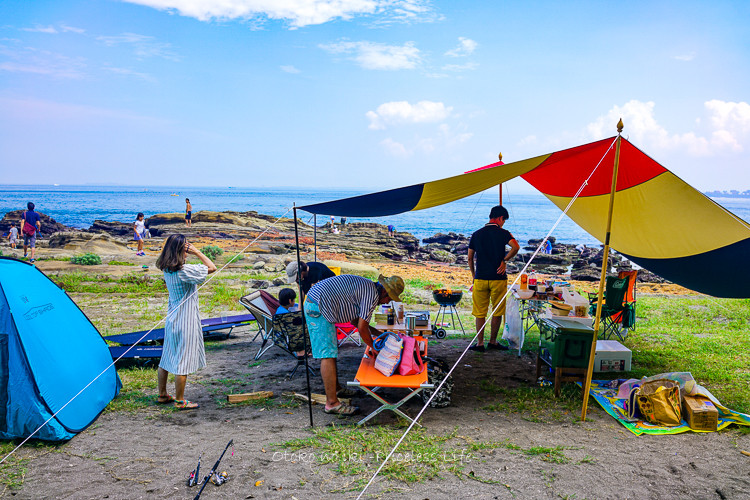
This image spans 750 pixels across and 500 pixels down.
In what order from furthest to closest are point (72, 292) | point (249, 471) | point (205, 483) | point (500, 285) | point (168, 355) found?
1. point (72, 292)
2. point (500, 285)
3. point (168, 355)
4. point (249, 471)
5. point (205, 483)

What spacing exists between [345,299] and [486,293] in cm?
248

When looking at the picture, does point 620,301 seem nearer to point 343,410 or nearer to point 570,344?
point 570,344

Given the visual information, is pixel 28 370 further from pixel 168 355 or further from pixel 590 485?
pixel 590 485

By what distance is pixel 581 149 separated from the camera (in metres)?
4.37

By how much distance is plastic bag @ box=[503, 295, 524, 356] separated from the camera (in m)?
5.91

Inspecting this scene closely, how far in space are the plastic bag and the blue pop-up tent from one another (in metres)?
4.47

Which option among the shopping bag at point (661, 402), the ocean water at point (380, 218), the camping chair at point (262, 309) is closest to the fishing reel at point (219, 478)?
the camping chair at point (262, 309)

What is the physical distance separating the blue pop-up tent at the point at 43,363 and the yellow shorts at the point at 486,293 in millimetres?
3969

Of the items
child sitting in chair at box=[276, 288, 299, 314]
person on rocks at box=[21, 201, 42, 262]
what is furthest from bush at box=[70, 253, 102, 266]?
child sitting in chair at box=[276, 288, 299, 314]

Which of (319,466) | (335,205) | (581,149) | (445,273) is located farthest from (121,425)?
(445,273)

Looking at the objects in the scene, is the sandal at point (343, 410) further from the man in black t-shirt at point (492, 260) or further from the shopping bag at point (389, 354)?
the man in black t-shirt at point (492, 260)

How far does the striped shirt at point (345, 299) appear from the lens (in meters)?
3.88

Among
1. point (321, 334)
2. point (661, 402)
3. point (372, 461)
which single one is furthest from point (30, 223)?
point (661, 402)

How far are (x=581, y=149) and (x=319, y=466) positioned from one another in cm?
349
